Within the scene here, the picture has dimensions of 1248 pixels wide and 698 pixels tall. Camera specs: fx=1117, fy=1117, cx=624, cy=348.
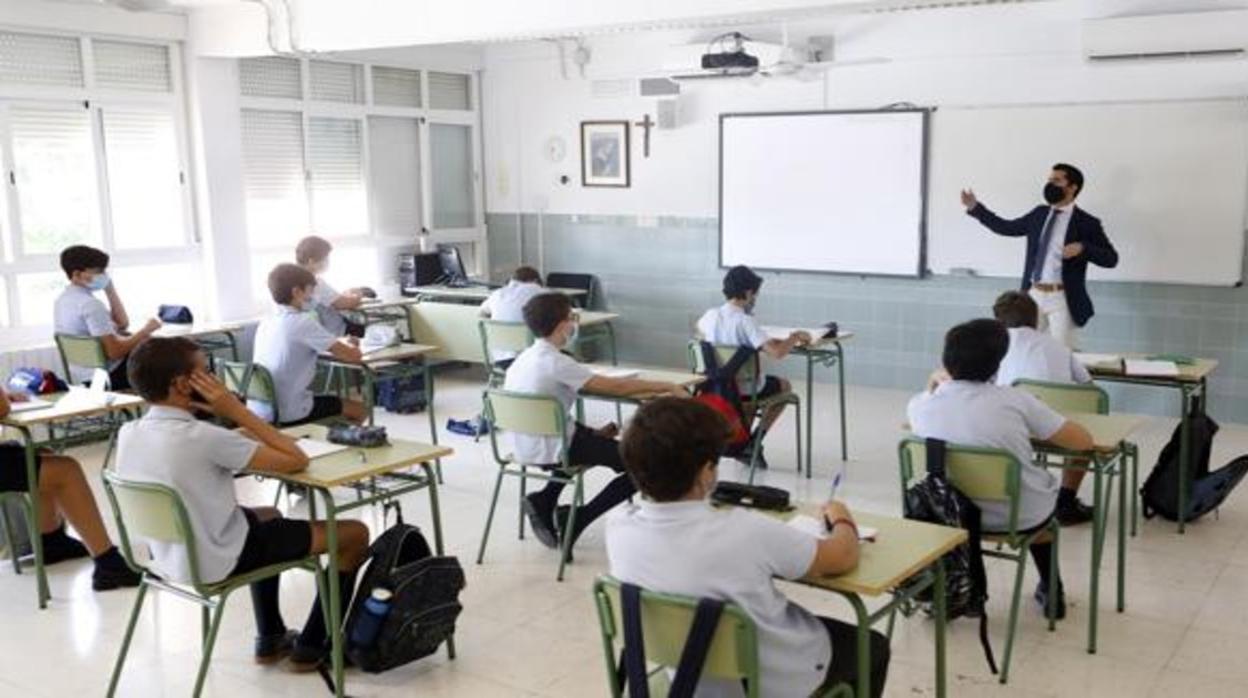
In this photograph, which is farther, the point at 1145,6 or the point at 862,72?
the point at 862,72

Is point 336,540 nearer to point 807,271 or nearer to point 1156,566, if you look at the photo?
point 1156,566

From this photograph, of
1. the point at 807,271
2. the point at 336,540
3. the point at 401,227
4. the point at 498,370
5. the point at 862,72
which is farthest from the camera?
the point at 401,227

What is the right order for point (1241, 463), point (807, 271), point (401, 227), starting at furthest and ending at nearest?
1. point (401, 227)
2. point (807, 271)
3. point (1241, 463)

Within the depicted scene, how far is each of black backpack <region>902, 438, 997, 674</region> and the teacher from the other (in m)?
3.20

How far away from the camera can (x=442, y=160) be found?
10.2 meters

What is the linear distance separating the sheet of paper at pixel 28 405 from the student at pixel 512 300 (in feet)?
9.32

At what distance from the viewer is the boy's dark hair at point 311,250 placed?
680 cm

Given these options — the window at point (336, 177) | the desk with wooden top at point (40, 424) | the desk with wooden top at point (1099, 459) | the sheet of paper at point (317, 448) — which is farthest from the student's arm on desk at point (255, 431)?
the window at point (336, 177)

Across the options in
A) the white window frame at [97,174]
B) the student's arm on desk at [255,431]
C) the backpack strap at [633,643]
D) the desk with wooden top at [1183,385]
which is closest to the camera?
the backpack strap at [633,643]

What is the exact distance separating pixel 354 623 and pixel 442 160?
7039mm

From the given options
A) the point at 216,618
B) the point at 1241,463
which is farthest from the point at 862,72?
the point at 216,618

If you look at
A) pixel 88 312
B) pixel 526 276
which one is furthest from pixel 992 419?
pixel 88 312

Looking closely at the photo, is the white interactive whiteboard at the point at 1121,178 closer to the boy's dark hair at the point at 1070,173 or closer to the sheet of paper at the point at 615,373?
the boy's dark hair at the point at 1070,173

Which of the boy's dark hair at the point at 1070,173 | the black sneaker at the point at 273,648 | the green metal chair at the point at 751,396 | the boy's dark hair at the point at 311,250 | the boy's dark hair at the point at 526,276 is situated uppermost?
the boy's dark hair at the point at 1070,173
